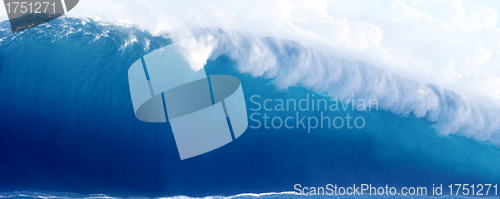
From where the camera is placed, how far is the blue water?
4086 mm

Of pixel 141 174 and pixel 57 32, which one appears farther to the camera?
pixel 57 32

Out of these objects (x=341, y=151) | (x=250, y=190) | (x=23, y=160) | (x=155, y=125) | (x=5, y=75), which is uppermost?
(x=5, y=75)

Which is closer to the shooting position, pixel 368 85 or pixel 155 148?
pixel 155 148

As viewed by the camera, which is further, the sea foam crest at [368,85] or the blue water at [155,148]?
the sea foam crest at [368,85]

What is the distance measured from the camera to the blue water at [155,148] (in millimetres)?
4086

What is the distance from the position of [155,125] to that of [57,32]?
223 centimetres

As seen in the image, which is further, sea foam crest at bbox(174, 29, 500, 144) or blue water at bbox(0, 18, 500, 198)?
sea foam crest at bbox(174, 29, 500, 144)

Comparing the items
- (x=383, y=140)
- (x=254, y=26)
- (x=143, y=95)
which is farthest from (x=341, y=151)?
(x=143, y=95)

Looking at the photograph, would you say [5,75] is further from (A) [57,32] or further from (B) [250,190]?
(B) [250,190]

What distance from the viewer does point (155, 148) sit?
412cm

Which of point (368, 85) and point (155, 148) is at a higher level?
point (368, 85)

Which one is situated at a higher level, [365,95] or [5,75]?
[5,75]

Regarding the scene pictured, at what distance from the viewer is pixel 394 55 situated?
13.8 feet

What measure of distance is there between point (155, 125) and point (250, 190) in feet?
5.68
